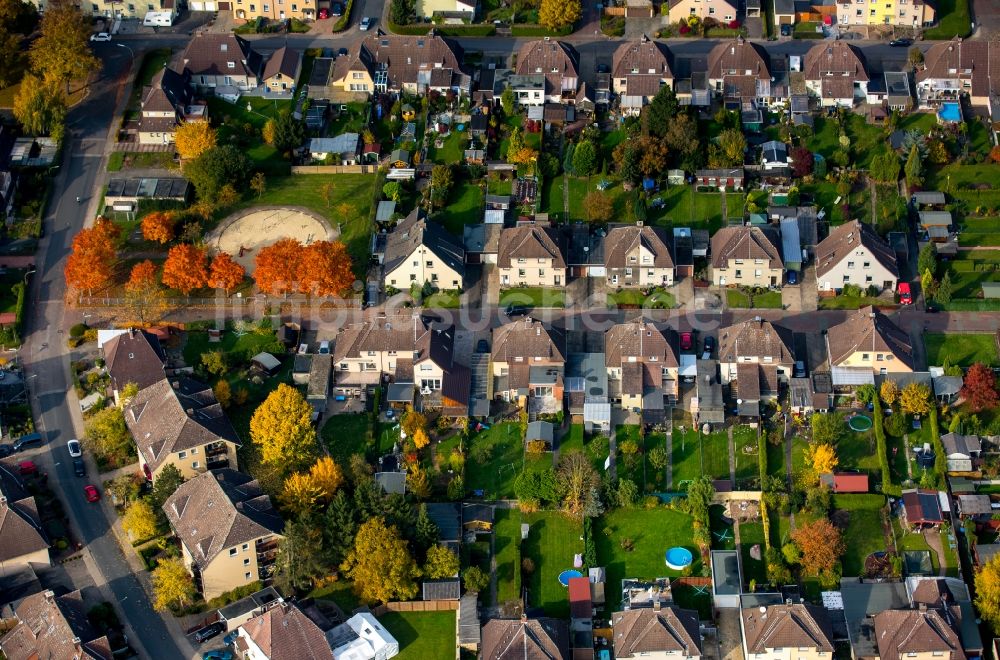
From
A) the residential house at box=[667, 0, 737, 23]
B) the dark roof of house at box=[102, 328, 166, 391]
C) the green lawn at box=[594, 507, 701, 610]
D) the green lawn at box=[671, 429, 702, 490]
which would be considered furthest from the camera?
the residential house at box=[667, 0, 737, 23]

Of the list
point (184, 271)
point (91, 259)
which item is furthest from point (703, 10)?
point (91, 259)

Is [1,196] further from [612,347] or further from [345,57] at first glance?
[612,347]

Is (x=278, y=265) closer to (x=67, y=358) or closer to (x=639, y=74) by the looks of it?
(x=67, y=358)

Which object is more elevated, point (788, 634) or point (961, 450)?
point (961, 450)

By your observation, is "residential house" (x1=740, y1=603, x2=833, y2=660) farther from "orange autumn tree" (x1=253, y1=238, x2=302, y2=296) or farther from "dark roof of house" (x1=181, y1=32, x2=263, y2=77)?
"dark roof of house" (x1=181, y1=32, x2=263, y2=77)

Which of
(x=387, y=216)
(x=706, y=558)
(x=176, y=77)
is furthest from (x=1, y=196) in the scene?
(x=706, y=558)

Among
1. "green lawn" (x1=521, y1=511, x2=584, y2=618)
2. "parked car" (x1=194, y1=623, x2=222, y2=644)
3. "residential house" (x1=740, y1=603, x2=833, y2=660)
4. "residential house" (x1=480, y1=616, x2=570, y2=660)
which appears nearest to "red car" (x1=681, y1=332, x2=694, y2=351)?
"green lawn" (x1=521, y1=511, x2=584, y2=618)

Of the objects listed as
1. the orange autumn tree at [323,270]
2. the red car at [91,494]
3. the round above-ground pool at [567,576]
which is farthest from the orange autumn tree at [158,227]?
the round above-ground pool at [567,576]
